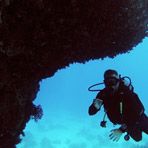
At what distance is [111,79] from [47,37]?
1.79 meters

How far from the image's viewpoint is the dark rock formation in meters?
6.97

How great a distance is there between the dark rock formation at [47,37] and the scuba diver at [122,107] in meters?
1.44

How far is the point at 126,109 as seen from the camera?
697 cm

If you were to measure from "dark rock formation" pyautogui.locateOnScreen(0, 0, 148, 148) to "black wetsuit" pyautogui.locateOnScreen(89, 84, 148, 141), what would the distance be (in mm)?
1578

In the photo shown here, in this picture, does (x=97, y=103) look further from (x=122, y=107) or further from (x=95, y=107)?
(x=122, y=107)

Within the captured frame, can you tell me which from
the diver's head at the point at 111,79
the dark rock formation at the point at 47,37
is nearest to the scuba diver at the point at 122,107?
the diver's head at the point at 111,79

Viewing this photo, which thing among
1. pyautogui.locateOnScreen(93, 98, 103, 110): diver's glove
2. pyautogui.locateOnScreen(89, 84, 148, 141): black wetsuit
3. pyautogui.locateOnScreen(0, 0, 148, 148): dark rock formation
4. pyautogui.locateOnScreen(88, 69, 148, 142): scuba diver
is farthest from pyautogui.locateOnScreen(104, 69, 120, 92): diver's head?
pyautogui.locateOnScreen(0, 0, 148, 148): dark rock formation

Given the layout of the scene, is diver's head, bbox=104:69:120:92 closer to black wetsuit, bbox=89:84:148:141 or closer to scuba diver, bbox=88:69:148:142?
scuba diver, bbox=88:69:148:142

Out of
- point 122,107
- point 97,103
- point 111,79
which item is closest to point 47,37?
point 111,79

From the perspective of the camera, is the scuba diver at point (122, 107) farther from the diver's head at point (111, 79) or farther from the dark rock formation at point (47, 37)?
the dark rock formation at point (47, 37)

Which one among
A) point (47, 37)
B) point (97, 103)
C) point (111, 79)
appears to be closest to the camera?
point (111, 79)

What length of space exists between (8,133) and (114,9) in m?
4.05

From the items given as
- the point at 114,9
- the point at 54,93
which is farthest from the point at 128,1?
the point at 54,93

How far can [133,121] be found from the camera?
22.9 ft
